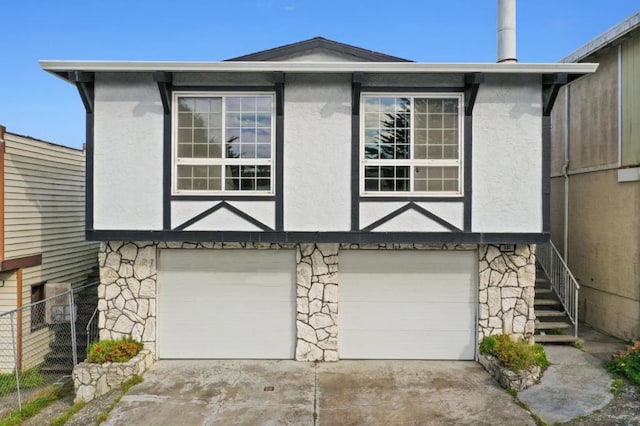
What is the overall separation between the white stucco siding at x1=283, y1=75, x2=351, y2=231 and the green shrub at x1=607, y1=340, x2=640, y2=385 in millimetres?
5039

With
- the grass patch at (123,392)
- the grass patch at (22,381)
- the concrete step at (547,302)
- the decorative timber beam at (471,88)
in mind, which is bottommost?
the grass patch at (22,381)

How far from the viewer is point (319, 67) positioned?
707cm

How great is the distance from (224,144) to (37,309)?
6.20 metres

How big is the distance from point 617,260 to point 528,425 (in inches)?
198

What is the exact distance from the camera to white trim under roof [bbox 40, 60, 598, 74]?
23.2ft

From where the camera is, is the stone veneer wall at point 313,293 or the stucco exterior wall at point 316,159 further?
the stone veneer wall at point 313,293

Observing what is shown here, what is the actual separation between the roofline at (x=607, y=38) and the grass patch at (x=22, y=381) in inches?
532

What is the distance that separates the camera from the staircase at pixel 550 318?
832 centimetres

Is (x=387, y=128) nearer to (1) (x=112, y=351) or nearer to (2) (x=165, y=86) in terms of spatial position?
(2) (x=165, y=86)

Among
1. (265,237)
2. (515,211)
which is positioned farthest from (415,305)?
(265,237)

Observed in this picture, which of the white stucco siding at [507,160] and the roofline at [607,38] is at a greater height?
the roofline at [607,38]

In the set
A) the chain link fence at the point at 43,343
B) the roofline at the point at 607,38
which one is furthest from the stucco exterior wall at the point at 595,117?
the chain link fence at the point at 43,343

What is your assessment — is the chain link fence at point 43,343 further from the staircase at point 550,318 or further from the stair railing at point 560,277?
the stair railing at point 560,277

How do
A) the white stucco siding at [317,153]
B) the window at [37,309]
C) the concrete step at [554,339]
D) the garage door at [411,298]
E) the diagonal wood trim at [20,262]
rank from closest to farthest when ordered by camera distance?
the white stucco siding at [317,153]
the garage door at [411,298]
the concrete step at [554,339]
the diagonal wood trim at [20,262]
the window at [37,309]
